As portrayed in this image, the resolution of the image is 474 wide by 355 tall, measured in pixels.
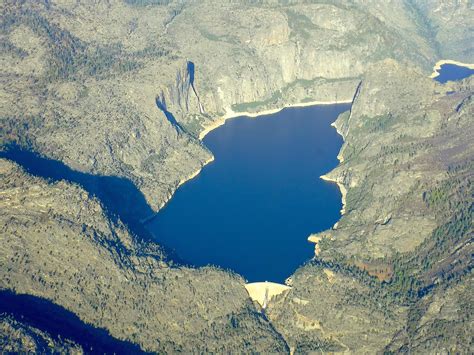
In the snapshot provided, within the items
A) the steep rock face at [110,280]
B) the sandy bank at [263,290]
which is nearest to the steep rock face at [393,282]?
the sandy bank at [263,290]

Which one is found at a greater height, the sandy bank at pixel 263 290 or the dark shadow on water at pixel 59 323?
the sandy bank at pixel 263 290

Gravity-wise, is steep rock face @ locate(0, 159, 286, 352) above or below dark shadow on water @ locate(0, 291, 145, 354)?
above

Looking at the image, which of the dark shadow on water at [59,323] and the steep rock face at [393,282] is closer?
the dark shadow on water at [59,323]

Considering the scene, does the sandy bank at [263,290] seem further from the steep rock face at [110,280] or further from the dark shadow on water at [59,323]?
the dark shadow on water at [59,323]

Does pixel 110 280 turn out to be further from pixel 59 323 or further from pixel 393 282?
pixel 393 282

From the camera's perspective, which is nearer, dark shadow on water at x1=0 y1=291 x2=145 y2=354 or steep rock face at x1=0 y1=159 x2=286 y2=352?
dark shadow on water at x1=0 y1=291 x2=145 y2=354

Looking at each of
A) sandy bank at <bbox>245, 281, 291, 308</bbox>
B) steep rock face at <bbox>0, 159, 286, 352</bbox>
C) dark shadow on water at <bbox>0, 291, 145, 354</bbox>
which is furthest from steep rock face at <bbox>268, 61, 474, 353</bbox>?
dark shadow on water at <bbox>0, 291, 145, 354</bbox>

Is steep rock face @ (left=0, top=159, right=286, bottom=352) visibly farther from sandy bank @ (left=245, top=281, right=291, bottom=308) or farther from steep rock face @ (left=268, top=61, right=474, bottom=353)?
steep rock face @ (left=268, top=61, right=474, bottom=353)
